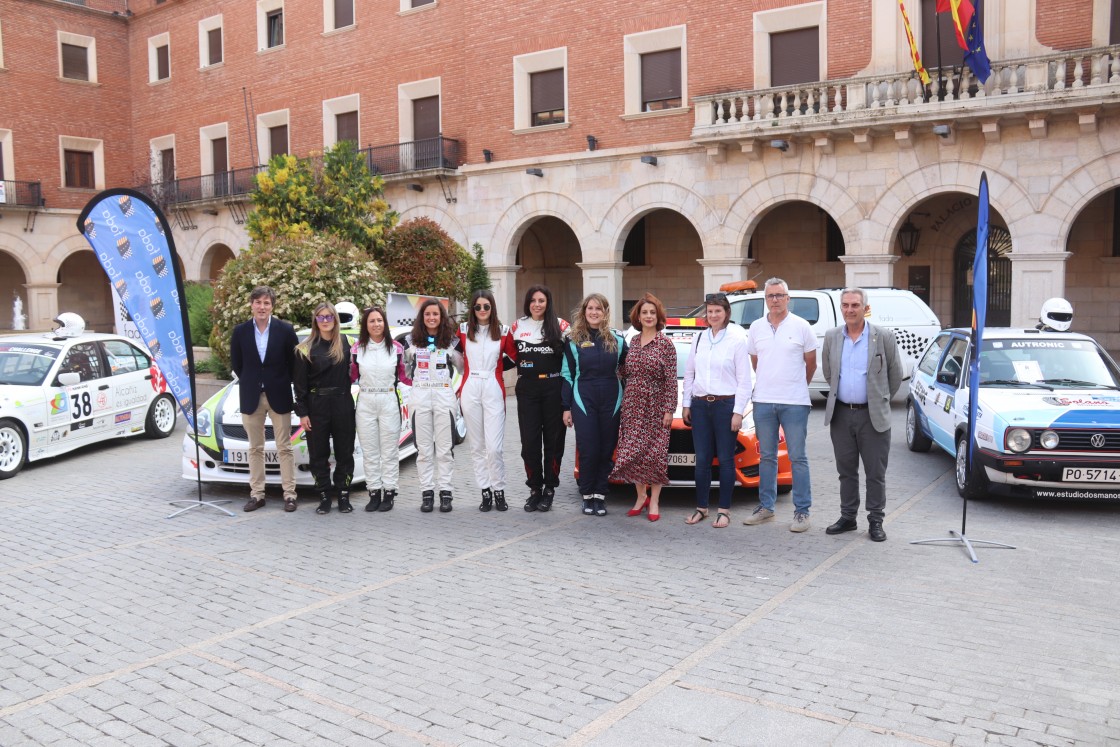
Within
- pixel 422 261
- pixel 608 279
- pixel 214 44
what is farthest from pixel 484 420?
pixel 214 44

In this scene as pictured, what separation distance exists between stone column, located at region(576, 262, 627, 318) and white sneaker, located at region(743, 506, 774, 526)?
14.6 m

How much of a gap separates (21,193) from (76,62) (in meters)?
5.38

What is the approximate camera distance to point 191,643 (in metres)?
5.35

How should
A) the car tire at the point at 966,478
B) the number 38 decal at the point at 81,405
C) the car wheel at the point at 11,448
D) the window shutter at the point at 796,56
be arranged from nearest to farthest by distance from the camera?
1. the car tire at the point at 966,478
2. the car wheel at the point at 11,448
3. the number 38 decal at the point at 81,405
4. the window shutter at the point at 796,56

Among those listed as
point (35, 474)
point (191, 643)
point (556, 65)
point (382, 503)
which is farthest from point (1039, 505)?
point (556, 65)

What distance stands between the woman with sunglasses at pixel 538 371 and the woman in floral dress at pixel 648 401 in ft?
2.10

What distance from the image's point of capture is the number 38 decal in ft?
39.0

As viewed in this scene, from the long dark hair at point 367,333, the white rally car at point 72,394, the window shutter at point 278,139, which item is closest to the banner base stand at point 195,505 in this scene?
the long dark hair at point 367,333

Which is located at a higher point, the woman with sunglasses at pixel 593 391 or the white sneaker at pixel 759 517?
the woman with sunglasses at pixel 593 391

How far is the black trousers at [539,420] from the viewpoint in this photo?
8.27m

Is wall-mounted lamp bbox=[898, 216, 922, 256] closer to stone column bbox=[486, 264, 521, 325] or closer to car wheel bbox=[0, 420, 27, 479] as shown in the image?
stone column bbox=[486, 264, 521, 325]

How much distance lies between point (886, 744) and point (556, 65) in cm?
2083

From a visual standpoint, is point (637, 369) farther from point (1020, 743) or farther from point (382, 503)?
point (1020, 743)

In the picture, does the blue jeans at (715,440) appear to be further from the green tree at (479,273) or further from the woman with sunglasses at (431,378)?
the green tree at (479,273)
